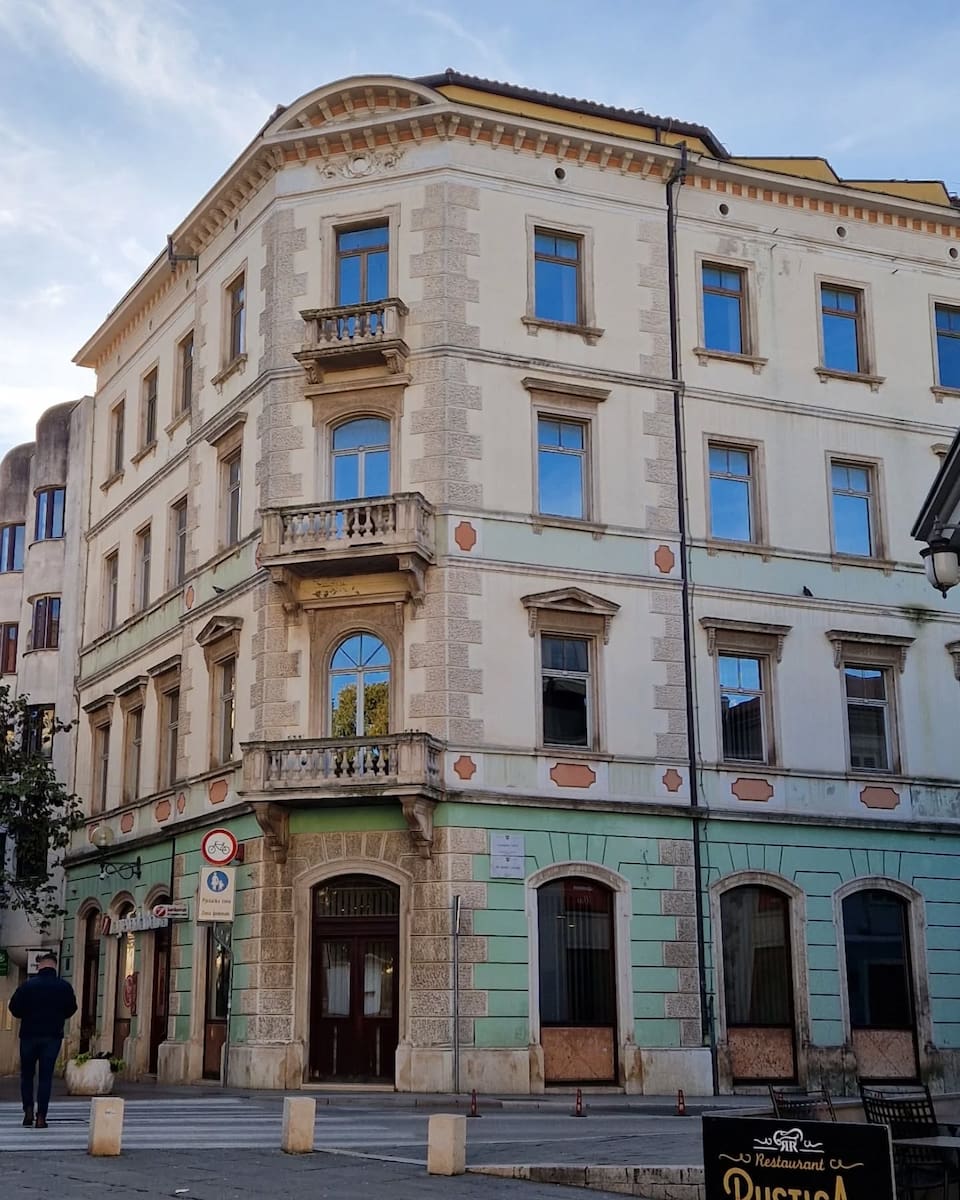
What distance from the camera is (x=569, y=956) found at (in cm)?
2622

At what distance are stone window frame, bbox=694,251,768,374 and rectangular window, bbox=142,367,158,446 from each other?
A: 12.6 m

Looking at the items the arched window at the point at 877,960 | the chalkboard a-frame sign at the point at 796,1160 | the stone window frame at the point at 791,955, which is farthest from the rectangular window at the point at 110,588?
the chalkboard a-frame sign at the point at 796,1160

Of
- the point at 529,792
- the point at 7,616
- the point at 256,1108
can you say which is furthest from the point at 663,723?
the point at 7,616

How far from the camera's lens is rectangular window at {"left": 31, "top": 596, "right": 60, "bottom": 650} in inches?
1575

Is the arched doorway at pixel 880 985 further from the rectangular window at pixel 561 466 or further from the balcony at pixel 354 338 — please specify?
the balcony at pixel 354 338

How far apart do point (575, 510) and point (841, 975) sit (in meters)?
9.28

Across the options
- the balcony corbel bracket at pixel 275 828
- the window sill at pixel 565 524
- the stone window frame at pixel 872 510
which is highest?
the stone window frame at pixel 872 510

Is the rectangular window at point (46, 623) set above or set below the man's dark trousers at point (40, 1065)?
above

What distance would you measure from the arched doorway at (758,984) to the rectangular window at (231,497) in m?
11.2

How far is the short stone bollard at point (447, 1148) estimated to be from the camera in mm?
14250

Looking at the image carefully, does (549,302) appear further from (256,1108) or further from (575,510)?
(256,1108)

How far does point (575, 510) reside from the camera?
28297mm

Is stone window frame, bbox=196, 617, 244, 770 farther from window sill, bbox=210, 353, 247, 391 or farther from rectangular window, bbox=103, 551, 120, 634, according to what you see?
rectangular window, bbox=103, 551, 120, 634

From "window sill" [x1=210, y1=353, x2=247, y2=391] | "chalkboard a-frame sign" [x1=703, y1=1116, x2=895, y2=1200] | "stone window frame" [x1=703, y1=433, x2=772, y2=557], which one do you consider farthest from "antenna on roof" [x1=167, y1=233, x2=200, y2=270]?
"chalkboard a-frame sign" [x1=703, y1=1116, x2=895, y2=1200]
